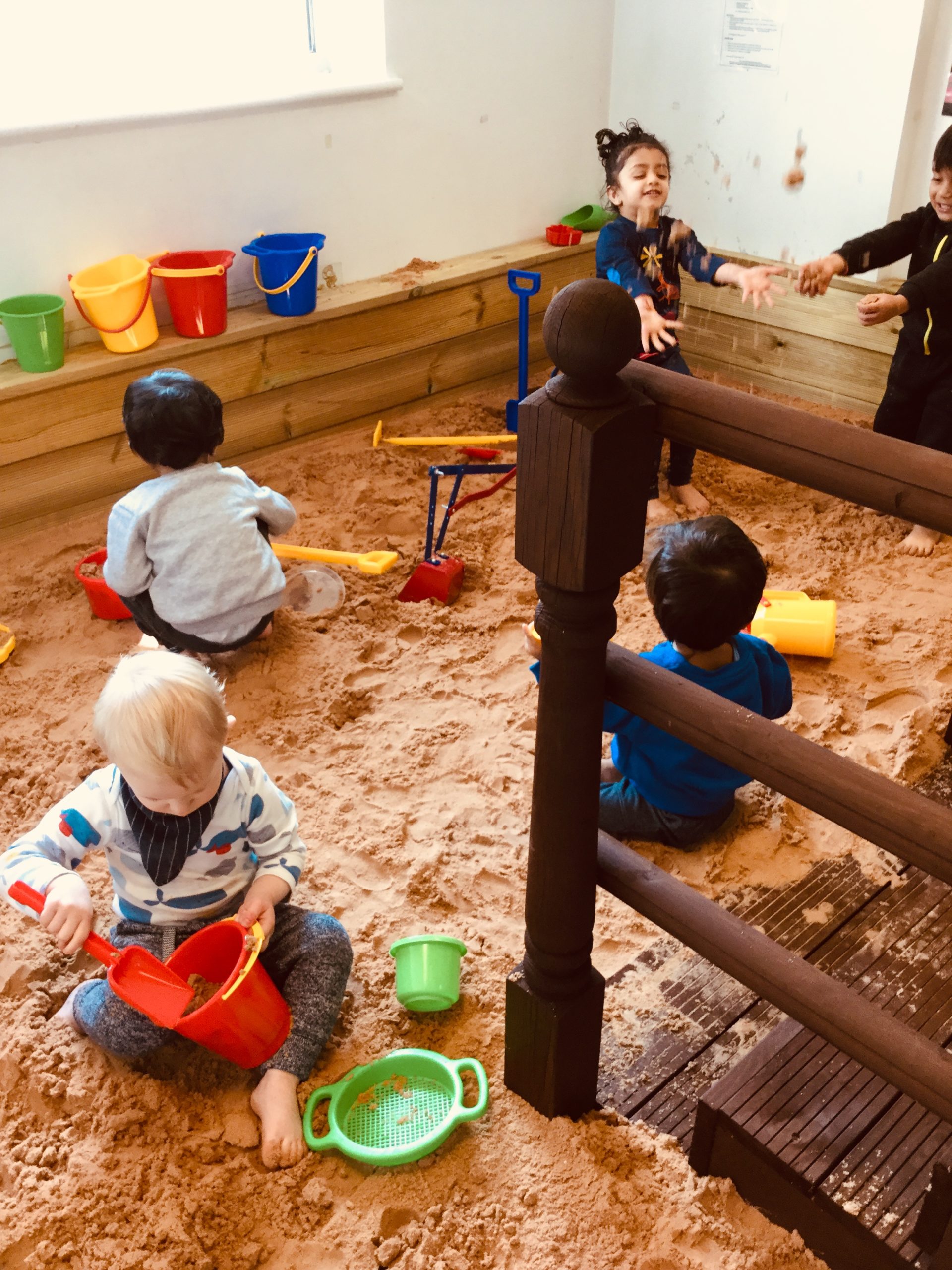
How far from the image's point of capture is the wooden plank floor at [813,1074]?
116cm

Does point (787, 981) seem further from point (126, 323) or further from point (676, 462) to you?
point (126, 323)

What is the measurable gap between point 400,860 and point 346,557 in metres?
0.88

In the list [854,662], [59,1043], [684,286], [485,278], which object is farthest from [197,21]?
[59,1043]

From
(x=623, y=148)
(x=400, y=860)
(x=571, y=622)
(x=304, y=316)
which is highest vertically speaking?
(x=623, y=148)

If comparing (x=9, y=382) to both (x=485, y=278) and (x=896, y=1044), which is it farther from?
(x=896, y=1044)

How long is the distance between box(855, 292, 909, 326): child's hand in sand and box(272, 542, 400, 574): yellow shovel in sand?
1263 millimetres

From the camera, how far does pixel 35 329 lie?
2.52 metres

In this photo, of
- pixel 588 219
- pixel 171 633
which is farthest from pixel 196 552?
pixel 588 219

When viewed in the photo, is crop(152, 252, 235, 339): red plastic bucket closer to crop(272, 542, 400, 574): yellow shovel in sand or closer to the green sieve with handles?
crop(272, 542, 400, 574): yellow shovel in sand

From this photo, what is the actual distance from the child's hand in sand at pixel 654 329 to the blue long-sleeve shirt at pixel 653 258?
65 millimetres

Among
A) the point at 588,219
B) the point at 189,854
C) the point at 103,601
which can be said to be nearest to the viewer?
the point at 189,854

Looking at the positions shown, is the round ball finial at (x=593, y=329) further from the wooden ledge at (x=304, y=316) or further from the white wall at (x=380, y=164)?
the white wall at (x=380, y=164)

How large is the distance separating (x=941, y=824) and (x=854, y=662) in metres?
1.43

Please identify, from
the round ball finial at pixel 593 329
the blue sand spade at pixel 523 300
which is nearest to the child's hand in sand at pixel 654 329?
the blue sand spade at pixel 523 300
